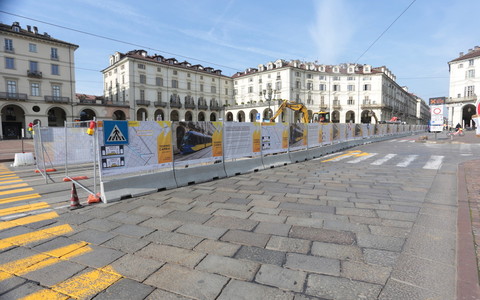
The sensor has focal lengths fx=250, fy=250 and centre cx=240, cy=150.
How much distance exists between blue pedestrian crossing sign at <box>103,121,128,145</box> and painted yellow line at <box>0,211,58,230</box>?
1.85 meters

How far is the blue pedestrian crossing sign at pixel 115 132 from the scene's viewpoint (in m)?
5.86

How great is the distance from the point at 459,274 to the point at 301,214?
90.2 inches

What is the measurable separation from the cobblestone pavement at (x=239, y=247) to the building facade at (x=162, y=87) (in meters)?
49.0

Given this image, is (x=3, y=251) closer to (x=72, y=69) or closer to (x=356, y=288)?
(x=356, y=288)

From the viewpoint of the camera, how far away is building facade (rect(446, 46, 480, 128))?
60.6m

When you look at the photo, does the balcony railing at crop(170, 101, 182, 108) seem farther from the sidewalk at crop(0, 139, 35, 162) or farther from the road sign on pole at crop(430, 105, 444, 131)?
the road sign on pole at crop(430, 105, 444, 131)

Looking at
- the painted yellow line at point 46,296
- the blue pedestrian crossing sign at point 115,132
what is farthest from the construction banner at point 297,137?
the painted yellow line at point 46,296

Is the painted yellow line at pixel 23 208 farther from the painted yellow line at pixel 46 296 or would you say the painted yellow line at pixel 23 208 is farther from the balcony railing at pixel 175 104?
the balcony railing at pixel 175 104

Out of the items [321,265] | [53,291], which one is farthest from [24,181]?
[321,265]

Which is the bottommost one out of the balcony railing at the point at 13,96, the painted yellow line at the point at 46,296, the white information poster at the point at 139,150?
the painted yellow line at the point at 46,296

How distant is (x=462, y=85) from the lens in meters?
63.3

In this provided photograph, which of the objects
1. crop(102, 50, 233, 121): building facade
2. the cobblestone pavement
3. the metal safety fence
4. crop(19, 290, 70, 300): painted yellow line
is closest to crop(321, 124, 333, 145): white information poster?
the cobblestone pavement

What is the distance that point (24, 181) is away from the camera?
832cm

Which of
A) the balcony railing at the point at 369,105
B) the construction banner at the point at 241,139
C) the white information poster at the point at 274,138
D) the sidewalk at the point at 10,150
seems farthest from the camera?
the balcony railing at the point at 369,105
